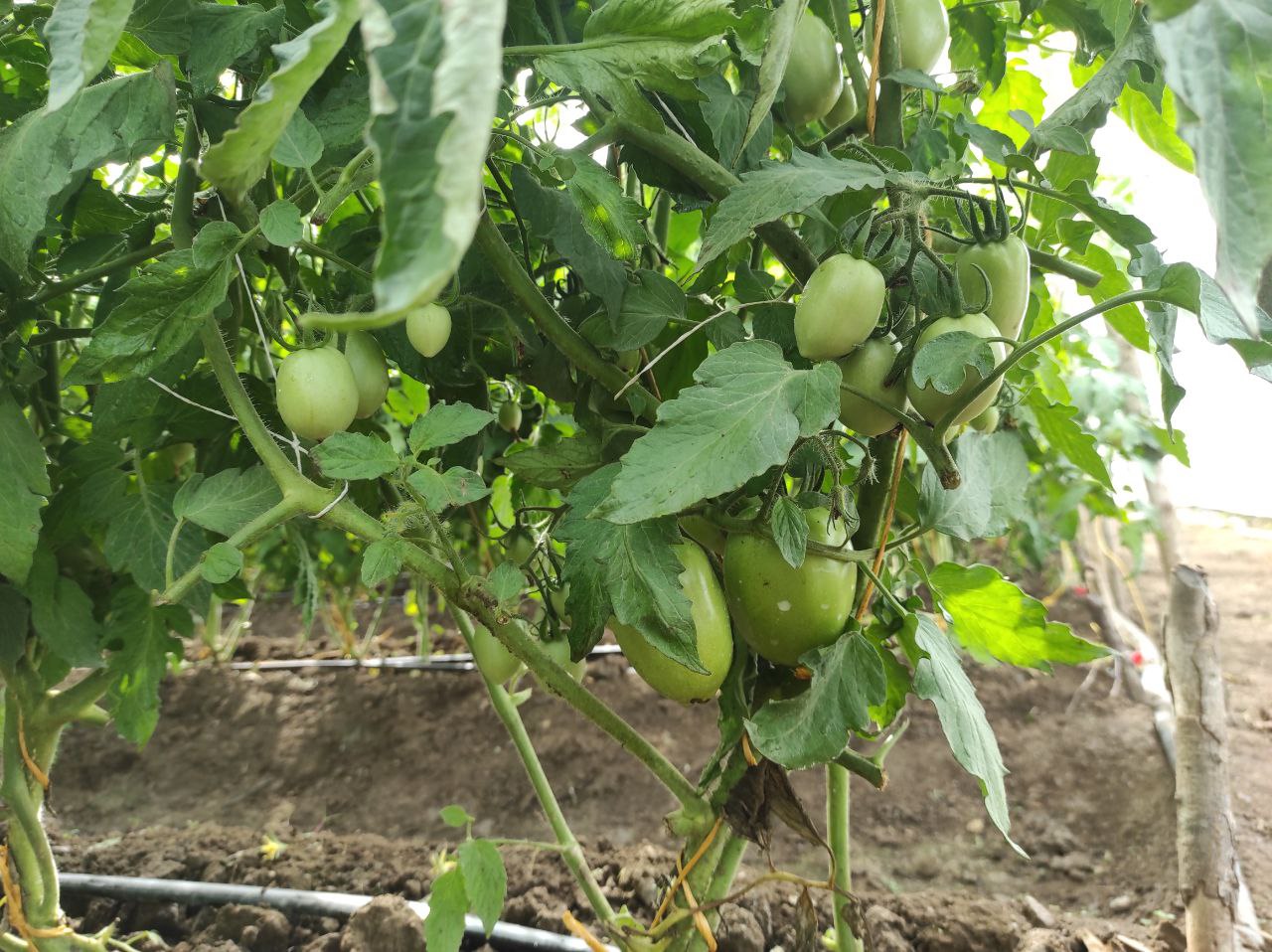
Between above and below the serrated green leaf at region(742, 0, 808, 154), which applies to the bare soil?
below

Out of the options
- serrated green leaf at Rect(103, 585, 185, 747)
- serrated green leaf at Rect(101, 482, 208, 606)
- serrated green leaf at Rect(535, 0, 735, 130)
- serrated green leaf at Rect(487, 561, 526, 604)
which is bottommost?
serrated green leaf at Rect(103, 585, 185, 747)

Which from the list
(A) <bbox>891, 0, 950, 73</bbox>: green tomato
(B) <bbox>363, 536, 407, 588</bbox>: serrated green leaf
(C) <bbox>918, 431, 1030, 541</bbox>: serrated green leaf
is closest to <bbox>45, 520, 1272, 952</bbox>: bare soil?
(C) <bbox>918, 431, 1030, 541</bbox>: serrated green leaf

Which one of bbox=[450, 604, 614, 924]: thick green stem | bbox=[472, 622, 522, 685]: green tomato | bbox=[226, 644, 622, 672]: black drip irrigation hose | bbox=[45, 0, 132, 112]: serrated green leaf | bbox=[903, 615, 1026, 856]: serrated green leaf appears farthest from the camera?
bbox=[226, 644, 622, 672]: black drip irrigation hose

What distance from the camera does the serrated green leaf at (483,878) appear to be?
76 centimetres

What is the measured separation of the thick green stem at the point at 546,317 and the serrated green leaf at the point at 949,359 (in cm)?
22

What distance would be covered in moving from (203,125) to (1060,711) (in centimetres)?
226

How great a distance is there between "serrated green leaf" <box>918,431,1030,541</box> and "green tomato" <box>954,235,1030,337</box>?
12 cm

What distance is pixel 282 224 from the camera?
0.49m

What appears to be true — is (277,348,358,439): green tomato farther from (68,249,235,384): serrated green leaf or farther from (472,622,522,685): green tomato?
(472,622,522,685): green tomato

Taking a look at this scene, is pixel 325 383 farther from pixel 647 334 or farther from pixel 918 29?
pixel 918 29

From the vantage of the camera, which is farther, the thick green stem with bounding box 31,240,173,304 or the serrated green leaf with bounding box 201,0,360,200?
the thick green stem with bounding box 31,240,173,304

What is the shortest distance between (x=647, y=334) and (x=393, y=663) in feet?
6.17

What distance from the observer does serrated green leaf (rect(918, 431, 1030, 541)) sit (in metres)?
0.71

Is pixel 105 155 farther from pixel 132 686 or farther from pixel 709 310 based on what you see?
pixel 132 686
